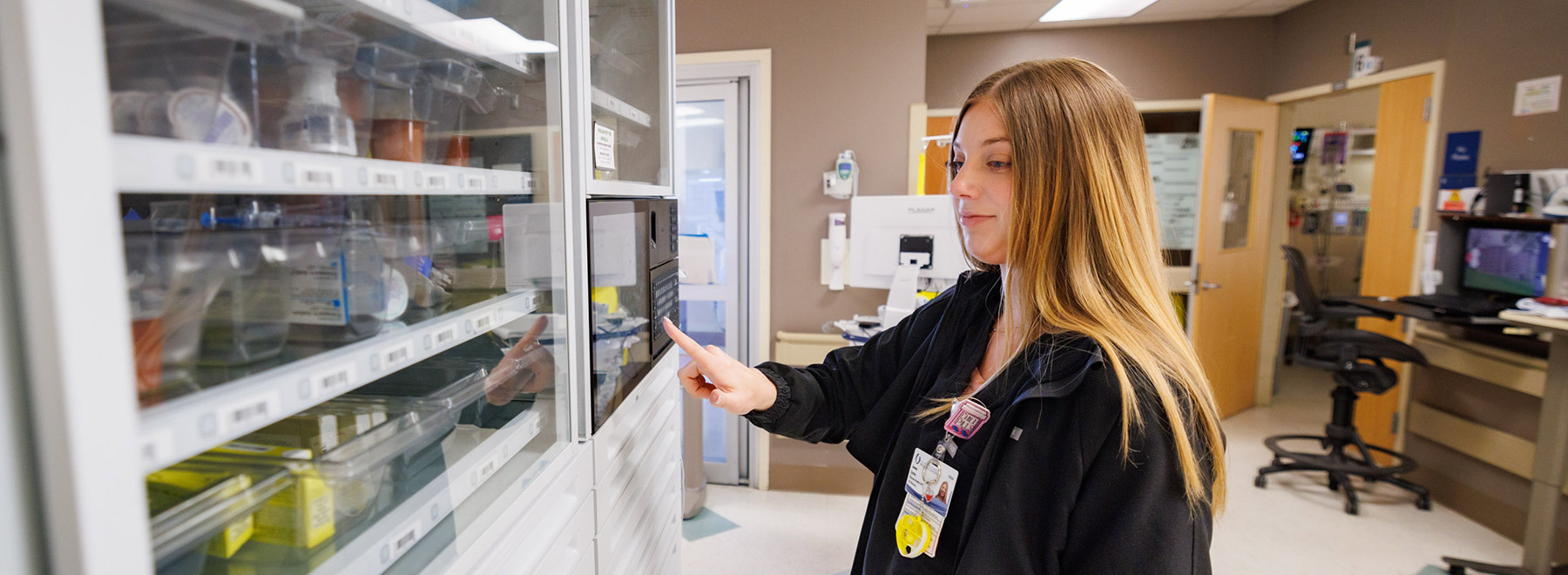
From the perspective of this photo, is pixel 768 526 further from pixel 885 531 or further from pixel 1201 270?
pixel 1201 270

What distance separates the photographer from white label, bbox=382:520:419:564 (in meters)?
0.81

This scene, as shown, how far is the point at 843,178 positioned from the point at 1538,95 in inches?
119

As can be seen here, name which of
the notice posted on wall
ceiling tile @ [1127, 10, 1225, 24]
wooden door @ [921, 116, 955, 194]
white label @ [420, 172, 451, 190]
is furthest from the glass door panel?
the notice posted on wall

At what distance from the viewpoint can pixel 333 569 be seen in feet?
2.50

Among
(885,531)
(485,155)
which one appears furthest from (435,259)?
(885,531)

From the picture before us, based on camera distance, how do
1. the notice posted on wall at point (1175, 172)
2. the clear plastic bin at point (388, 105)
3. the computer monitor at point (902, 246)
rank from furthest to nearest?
the notice posted on wall at point (1175, 172), the computer monitor at point (902, 246), the clear plastic bin at point (388, 105)

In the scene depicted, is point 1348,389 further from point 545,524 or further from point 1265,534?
point 545,524

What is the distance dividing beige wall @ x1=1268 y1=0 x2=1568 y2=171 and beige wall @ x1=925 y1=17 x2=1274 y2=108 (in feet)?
1.80

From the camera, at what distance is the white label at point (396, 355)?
757 millimetres

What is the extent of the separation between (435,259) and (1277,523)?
367 centimetres

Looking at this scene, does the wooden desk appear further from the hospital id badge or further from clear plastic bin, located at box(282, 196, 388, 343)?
clear plastic bin, located at box(282, 196, 388, 343)

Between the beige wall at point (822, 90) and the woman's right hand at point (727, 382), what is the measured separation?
6.55 feet

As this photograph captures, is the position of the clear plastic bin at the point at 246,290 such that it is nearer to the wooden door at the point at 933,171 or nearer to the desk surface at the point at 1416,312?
the wooden door at the point at 933,171

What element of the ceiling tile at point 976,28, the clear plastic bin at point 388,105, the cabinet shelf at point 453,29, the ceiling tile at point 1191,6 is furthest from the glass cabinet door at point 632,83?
the ceiling tile at point 1191,6
